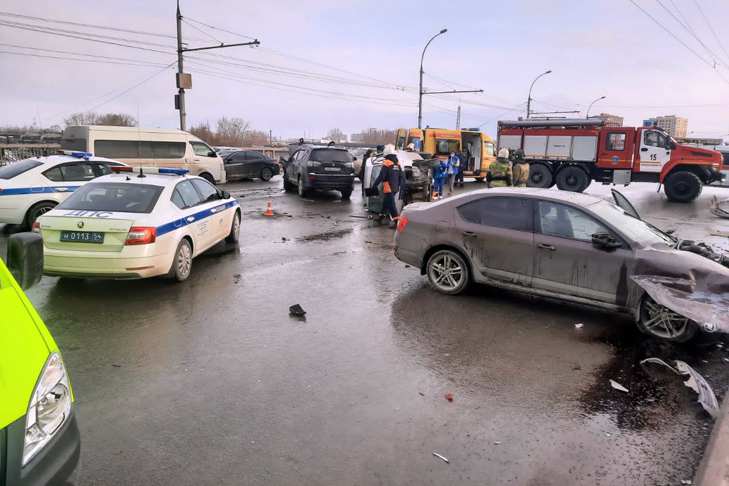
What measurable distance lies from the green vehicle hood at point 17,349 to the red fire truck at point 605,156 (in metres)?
21.7

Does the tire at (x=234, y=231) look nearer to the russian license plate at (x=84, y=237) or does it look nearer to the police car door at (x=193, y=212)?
the police car door at (x=193, y=212)

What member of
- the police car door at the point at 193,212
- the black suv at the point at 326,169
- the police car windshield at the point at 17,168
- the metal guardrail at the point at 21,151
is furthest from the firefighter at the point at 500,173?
the metal guardrail at the point at 21,151

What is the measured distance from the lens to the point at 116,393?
404 centimetres

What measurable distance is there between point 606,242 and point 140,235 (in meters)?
5.44

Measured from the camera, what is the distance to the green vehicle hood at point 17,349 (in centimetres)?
184

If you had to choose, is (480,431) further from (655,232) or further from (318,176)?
(318,176)

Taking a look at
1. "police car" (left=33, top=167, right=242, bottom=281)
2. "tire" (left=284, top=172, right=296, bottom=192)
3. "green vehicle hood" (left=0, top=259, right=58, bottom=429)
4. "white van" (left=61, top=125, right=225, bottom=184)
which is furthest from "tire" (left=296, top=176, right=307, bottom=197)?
"green vehicle hood" (left=0, top=259, right=58, bottom=429)

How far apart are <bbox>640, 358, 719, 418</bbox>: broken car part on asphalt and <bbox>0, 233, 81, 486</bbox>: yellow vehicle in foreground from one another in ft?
14.3

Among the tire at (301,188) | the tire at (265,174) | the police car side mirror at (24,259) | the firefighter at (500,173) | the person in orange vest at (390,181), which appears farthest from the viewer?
the tire at (265,174)

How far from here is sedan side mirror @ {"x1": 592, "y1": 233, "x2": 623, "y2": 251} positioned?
552cm

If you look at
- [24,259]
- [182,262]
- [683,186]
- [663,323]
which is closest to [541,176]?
[683,186]

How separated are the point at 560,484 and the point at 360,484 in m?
1.22

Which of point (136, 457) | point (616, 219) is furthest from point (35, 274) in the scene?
point (616, 219)

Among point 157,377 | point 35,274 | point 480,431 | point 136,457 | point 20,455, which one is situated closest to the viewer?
point 20,455
